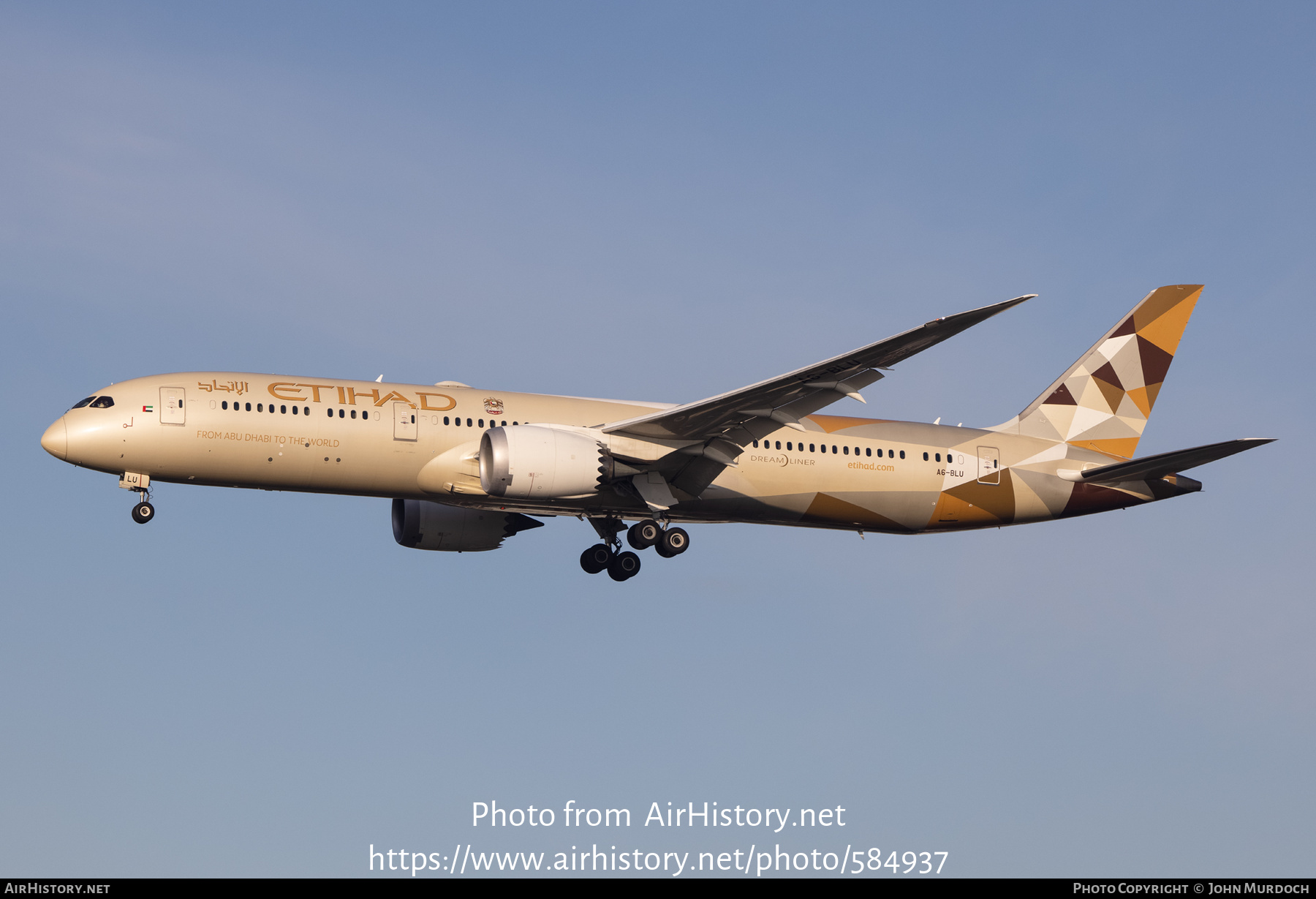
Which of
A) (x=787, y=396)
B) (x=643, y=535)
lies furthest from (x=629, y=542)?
(x=787, y=396)

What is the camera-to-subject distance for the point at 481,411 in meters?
36.1

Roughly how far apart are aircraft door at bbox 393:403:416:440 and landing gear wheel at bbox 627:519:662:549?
21.1 ft

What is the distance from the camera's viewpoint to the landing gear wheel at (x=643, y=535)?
3744cm

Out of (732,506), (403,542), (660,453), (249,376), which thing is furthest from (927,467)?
(249,376)

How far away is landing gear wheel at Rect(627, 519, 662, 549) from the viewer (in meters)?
37.4

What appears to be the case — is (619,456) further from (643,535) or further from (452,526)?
(452,526)

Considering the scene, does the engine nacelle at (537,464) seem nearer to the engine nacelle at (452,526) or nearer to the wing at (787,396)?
the wing at (787,396)

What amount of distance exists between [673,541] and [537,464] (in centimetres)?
535

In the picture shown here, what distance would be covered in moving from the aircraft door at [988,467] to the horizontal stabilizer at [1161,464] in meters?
1.94

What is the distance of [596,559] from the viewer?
39844 millimetres

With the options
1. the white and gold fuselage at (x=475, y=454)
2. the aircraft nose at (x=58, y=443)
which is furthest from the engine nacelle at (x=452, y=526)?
the aircraft nose at (x=58, y=443)

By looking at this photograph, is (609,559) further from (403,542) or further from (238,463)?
(238,463)

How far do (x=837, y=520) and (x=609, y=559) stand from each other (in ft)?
20.9

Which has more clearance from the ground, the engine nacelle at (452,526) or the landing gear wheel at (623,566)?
the engine nacelle at (452,526)
